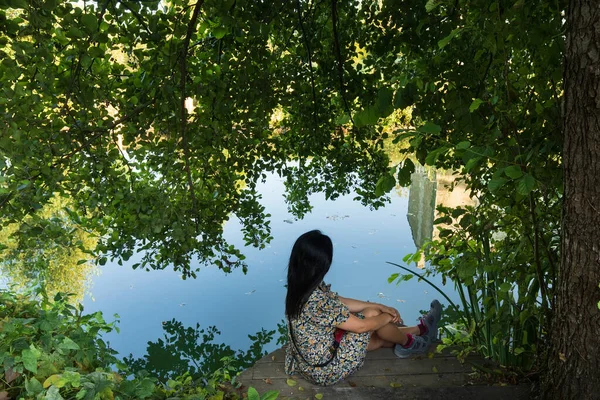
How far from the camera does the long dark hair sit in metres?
2.37

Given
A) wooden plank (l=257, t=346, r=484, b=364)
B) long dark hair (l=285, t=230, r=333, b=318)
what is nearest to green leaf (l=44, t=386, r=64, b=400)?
long dark hair (l=285, t=230, r=333, b=318)

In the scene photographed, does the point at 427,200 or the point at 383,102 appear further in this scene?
the point at 427,200

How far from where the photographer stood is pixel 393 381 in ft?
8.33

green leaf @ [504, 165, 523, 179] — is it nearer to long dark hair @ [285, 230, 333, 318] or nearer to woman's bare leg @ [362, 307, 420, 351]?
long dark hair @ [285, 230, 333, 318]

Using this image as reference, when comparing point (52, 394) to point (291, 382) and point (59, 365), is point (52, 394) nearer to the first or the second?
point (59, 365)

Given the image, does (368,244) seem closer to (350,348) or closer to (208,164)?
(208,164)

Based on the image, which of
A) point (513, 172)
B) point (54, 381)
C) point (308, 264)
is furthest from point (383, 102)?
point (54, 381)

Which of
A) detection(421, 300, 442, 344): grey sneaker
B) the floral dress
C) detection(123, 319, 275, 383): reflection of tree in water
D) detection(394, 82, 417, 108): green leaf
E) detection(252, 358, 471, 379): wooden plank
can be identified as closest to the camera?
detection(394, 82, 417, 108): green leaf

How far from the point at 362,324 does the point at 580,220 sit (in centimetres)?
112

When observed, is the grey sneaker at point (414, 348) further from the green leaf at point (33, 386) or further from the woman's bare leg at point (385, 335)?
the green leaf at point (33, 386)

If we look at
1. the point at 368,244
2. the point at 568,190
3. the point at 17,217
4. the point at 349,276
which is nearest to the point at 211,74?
the point at 17,217

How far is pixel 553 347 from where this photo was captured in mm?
1938

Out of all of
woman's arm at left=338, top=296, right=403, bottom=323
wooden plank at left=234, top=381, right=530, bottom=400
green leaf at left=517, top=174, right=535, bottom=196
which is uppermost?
green leaf at left=517, top=174, right=535, bottom=196

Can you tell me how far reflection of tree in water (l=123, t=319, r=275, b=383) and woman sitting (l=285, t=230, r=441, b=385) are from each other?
147 cm
